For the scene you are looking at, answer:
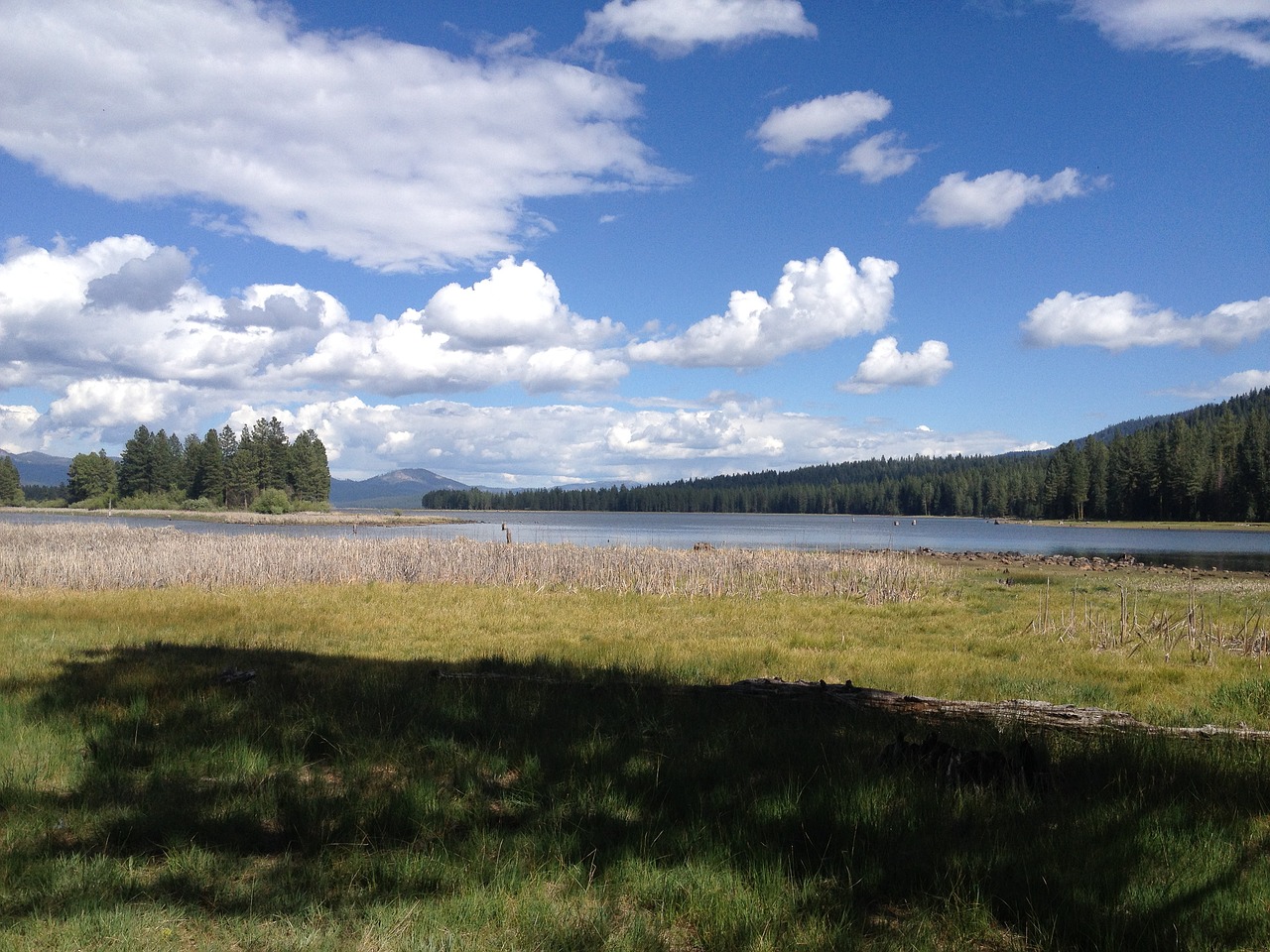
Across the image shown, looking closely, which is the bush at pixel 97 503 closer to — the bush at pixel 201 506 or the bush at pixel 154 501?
the bush at pixel 154 501

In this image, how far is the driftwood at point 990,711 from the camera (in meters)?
7.25

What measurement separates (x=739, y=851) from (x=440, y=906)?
1.71m

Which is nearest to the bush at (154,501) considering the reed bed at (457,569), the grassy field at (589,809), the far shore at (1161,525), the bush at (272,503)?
the bush at (272,503)

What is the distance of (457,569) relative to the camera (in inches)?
1044

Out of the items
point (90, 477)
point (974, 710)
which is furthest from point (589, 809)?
point (90, 477)

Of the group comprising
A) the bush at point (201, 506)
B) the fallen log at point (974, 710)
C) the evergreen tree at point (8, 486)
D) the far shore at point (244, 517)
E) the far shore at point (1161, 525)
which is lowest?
the far shore at point (1161, 525)

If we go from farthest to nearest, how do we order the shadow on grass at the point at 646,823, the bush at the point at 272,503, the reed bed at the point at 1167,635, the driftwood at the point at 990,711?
1. the bush at the point at 272,503
2. the reed bed at the point at 1167,635
3. the driftwood at the point at 990,711
4. the shadow on grass at the point at 646,823

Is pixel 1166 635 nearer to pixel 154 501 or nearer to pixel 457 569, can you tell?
pixel 457 569

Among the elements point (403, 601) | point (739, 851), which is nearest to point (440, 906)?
Answer: point (739, 851)

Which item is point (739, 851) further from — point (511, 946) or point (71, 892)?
point (71, 892)

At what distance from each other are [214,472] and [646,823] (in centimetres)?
12903

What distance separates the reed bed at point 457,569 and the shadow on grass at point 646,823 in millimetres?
16127

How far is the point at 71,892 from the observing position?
13.9 ft

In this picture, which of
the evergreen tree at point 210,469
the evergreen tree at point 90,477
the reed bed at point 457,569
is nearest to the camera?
the reed bed at point 457,569
